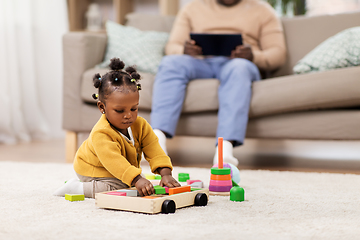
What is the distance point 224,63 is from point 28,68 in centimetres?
162

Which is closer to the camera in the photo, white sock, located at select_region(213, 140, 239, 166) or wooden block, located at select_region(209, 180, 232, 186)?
wooden block, located at select_region(209, 180, 232, 186)

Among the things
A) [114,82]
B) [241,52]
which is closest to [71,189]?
[114,82]

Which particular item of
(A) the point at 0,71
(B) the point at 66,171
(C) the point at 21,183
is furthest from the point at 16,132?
(C) the point at 21,183

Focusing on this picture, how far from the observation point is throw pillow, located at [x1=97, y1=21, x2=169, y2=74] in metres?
2.23

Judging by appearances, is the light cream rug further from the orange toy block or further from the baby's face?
the baby's face

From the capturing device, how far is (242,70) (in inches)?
70.1

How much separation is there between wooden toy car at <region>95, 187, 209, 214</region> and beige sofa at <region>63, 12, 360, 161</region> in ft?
2.75

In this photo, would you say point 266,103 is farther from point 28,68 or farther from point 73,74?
point 28,68

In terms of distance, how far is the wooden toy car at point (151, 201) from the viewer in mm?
919

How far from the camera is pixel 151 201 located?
2.99ft

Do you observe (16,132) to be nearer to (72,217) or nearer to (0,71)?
(0,71)

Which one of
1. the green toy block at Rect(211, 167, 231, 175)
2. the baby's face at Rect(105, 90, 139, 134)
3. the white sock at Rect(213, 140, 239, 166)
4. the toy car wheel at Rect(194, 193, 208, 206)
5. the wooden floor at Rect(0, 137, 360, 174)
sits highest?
the baby's face at Rect(105, 90, 139, 134)

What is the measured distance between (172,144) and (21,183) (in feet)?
5.61

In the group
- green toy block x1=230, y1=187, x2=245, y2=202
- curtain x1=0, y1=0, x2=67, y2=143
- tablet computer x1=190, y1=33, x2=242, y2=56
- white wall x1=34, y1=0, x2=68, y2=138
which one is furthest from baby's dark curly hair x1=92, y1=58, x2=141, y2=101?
white wall x1=34, y1=0, x2=68, y2=138
